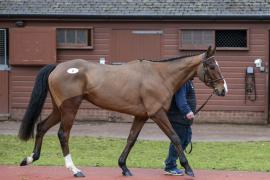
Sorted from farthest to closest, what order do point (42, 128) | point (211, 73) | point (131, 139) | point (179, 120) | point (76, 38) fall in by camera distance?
point (76, 38)
point (42, 128)
point (131, 139)
point (179, 120)
point (211, 73)

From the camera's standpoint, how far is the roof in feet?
57.4

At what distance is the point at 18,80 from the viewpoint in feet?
60.9

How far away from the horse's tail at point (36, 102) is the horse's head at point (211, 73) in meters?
2.25

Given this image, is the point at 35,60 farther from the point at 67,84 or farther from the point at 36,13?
the point at 67,84

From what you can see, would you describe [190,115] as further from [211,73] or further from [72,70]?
[72,70]

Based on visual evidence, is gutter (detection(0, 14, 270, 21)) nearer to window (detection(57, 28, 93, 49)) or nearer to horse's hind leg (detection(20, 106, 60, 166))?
window (detection(57, 28, 93, 49))

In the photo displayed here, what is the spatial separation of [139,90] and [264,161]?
Answer: 3.18 m

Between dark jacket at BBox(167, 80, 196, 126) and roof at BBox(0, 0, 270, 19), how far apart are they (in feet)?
26.9

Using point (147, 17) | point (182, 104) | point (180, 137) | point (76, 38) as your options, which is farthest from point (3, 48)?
point (182, 104)

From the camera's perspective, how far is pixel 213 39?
17.8m

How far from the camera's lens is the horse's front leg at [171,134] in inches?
356

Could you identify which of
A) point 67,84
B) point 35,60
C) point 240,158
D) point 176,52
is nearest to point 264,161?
point 240,158

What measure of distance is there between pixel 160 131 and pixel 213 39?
3228 mm

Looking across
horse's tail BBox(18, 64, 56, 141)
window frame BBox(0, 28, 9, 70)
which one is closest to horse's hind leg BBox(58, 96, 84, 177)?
horse's tail BBox(18, 64, 56, 141)
